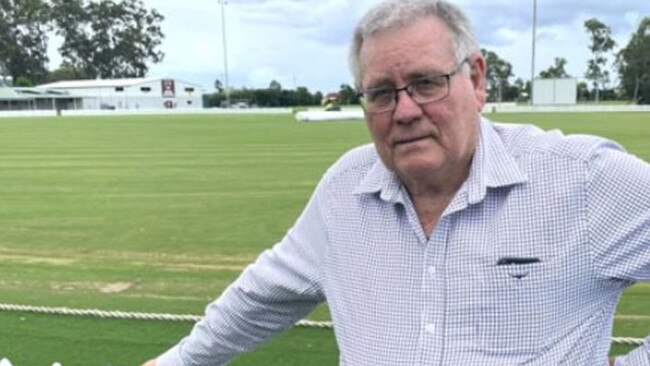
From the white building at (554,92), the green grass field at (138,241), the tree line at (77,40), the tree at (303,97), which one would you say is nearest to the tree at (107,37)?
the tree line at (77,40)

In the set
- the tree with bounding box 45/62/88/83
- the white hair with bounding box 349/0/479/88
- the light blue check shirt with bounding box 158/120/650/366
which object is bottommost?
the light blue check shirt with bounding box 158/120/650/366

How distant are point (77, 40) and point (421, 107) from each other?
307ft

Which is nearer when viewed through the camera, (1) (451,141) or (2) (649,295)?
(1) (451,141)

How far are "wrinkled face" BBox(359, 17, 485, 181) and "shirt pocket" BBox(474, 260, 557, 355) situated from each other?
0.86ft

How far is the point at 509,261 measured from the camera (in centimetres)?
169

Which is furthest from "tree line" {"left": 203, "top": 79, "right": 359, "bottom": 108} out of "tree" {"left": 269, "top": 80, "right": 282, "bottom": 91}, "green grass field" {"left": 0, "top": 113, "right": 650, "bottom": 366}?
"green grass field" {"left": 0, "top": 113, "right": 650, "bottom": 366}

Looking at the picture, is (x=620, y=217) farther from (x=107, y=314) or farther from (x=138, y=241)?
(x=138, y=241)

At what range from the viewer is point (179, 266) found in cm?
698

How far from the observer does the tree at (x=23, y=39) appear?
8356 centimetres

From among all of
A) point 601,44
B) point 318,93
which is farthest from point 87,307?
point 601,44

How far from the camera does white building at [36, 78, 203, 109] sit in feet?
263

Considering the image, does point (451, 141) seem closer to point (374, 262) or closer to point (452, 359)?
point (374, 262)

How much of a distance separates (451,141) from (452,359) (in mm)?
462

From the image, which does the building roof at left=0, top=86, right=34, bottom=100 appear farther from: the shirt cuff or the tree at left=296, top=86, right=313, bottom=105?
the shirt cuff
